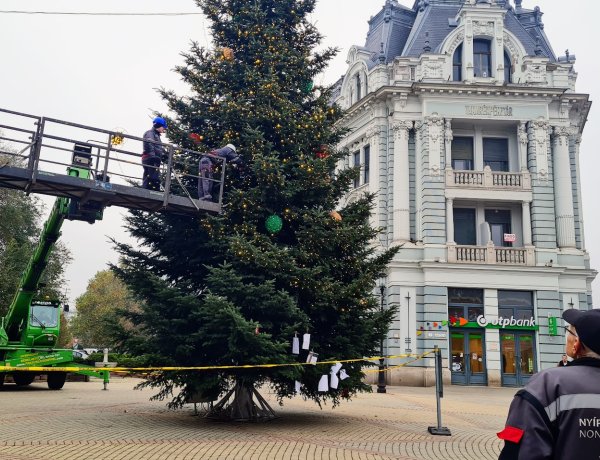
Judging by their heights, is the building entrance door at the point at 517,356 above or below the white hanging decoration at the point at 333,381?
above

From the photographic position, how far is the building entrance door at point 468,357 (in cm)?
3194

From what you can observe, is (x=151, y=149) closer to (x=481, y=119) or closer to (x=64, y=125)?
(x=64, y=125)

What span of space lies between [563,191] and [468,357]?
10460mm

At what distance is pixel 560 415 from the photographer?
3.20 metres

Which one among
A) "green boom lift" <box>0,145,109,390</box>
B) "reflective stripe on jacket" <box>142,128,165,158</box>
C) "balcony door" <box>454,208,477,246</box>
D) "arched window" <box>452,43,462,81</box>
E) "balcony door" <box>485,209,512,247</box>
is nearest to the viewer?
"reflective stripe on jacket" <box>142,128,165,158</box>

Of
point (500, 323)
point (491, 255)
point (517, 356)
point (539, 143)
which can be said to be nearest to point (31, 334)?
point (500, 323)

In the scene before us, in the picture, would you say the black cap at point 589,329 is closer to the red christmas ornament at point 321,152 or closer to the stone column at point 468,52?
the red christmas ornament at point 321,152

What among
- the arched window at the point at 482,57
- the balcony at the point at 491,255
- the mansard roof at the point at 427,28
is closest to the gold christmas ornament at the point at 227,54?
the balcony at the point at 491,255

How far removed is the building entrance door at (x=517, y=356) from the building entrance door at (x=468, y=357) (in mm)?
1083

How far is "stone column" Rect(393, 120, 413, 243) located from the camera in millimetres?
33688

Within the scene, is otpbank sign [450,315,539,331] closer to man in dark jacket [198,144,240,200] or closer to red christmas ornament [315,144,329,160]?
red christmas ornament [315,144,329,160]

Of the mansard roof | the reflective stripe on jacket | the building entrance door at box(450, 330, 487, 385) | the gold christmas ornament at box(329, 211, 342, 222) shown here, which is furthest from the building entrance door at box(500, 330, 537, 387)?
the reflective stripe on jacket

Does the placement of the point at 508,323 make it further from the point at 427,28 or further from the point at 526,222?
the point at 427,28

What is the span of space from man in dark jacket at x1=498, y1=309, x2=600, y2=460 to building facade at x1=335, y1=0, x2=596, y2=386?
2854 cm
